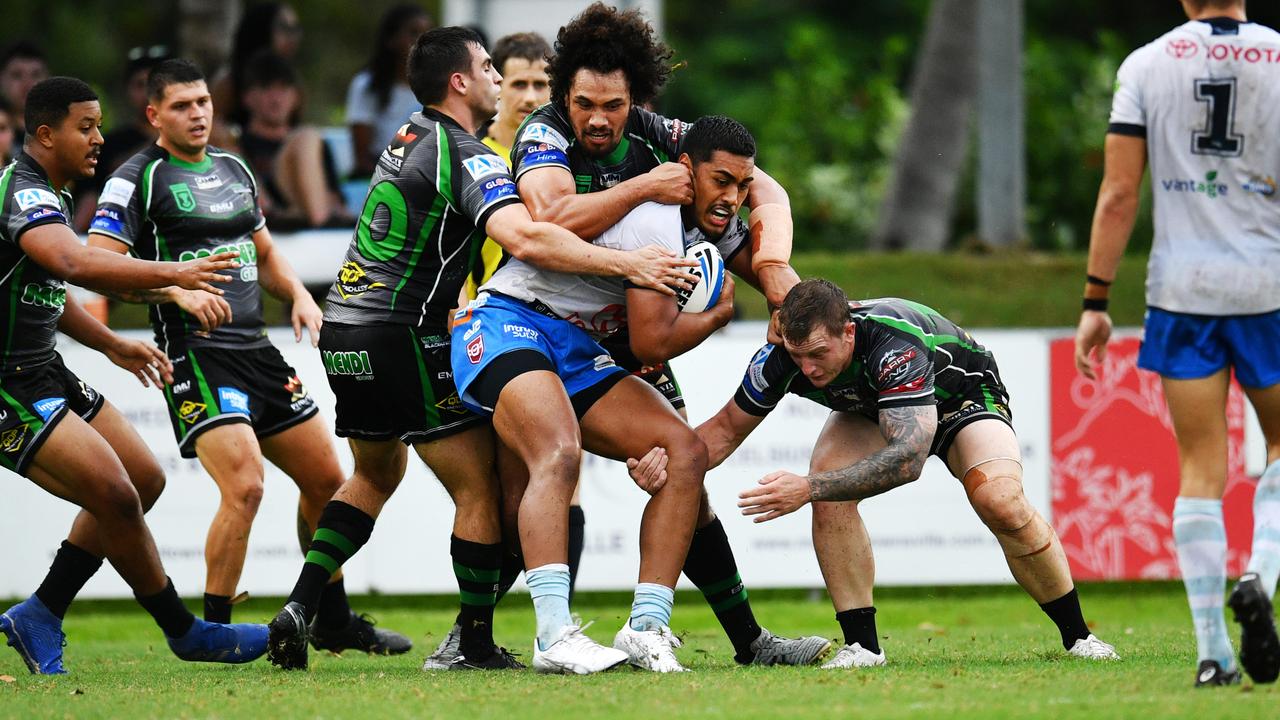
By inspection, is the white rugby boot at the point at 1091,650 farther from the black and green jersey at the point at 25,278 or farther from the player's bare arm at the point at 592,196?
the black and green jersey at the point at 25,278

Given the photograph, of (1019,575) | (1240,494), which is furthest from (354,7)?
(1019,575)

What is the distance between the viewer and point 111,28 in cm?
2906

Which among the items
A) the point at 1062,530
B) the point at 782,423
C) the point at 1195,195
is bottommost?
the point at 1062,530

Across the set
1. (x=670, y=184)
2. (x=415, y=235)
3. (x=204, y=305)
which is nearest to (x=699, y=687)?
(x=670, y=184)

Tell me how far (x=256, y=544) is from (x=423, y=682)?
179 inches

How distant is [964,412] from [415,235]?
2.41 meters

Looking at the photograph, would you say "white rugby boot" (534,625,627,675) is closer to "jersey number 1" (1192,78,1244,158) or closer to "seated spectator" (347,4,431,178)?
"jersey number 1" (1192,78,1244,158)

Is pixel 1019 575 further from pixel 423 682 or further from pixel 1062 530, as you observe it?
pixel 1062 530

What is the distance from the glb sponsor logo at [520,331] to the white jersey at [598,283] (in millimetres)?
150

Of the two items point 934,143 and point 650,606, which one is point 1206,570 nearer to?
point 650,606

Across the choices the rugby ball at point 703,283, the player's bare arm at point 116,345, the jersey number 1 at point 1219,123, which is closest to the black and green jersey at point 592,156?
the rugby ball at point 703,283

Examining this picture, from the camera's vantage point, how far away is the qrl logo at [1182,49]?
17.3 ft

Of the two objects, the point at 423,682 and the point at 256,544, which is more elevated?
the point at 423,682

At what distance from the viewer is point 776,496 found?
5.63m
